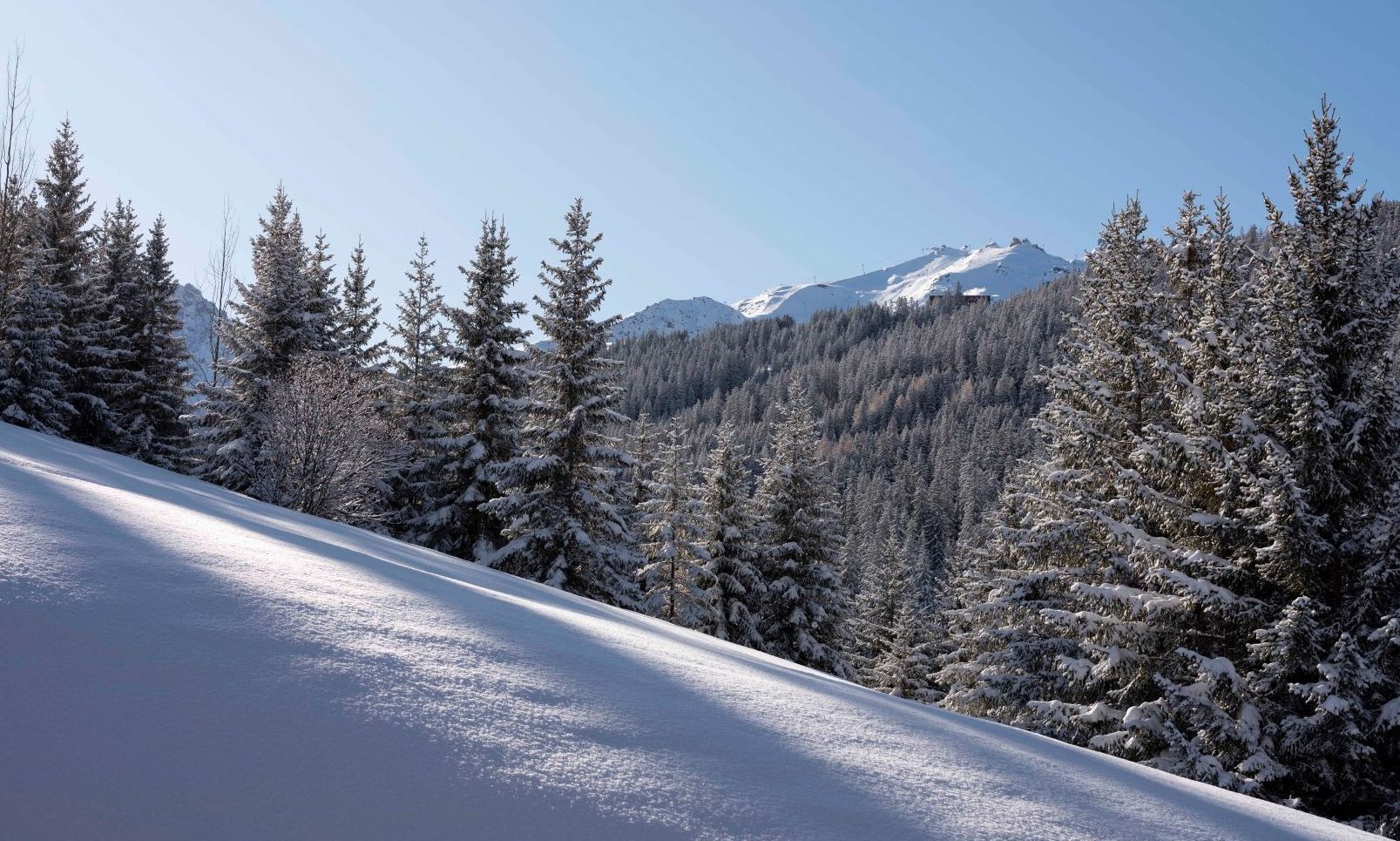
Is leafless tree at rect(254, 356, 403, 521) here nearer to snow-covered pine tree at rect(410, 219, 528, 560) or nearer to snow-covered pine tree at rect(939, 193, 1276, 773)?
snow-covered pine tree at rect(410, 219, 528, 560)

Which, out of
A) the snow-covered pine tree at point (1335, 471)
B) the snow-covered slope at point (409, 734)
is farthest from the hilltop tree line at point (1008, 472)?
the snow-covered slope at point (409, 734)

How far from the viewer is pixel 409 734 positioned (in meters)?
2.74

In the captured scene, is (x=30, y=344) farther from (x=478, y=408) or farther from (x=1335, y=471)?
(x=1335, y=471)

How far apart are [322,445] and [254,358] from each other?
6.98 meters

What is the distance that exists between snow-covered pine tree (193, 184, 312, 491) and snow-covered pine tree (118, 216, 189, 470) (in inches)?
119

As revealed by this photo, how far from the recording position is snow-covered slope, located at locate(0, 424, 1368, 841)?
2.26 metres

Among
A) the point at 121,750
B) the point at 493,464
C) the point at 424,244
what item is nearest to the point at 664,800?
the point at 121,750

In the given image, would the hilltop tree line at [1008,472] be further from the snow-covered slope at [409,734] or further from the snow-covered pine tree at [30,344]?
the snow-covered slope at [409,734]

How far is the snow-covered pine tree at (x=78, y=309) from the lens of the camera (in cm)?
2473

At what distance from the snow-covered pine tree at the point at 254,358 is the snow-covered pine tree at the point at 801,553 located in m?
16.4

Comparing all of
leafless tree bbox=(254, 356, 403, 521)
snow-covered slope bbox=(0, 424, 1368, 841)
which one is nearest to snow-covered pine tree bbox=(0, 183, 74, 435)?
leafless tree bbox=(254, 356, 403, 521)

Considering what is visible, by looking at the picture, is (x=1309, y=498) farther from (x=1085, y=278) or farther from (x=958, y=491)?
(x=958, y=491)

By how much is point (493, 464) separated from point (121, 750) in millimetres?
19955

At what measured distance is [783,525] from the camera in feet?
84.3
